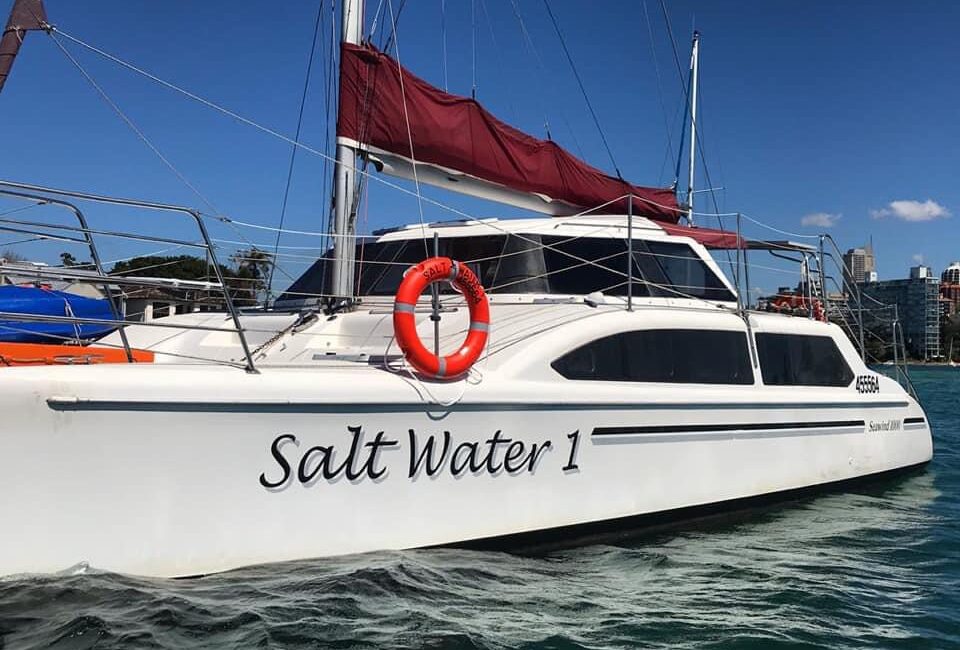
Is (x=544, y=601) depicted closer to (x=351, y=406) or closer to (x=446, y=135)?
(x=351, y=406)

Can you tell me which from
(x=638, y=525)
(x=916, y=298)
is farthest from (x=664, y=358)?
(x=916, y=298)

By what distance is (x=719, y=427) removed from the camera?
6293mm

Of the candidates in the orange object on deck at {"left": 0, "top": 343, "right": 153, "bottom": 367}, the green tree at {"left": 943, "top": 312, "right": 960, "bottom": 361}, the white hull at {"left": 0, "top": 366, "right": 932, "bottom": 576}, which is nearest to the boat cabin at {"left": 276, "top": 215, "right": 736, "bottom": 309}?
the white hull at {"left": 0, "top": 366, "right": 932, "bottom": 576}

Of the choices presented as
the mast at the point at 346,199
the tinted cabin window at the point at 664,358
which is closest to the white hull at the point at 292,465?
the tinted cabin window at the point at 664,358

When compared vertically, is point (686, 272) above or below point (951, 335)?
below

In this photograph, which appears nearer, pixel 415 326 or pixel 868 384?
pixel 415 326

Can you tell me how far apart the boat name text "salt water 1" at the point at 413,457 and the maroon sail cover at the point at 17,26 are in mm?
2639

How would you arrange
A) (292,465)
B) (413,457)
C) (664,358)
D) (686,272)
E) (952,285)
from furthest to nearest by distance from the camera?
(952,285)
(686,272)
(664,358)
(413,457)
(292,465)

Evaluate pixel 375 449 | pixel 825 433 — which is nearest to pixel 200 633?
pixel 375 449

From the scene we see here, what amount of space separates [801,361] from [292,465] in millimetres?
5230

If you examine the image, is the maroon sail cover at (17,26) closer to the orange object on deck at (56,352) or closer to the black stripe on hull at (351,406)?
the orange object on deck at (56,352)

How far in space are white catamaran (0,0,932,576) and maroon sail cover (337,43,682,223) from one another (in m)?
0.02

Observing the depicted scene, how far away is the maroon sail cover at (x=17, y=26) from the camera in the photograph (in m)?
4.39

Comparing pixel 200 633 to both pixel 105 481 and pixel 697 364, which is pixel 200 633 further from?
pixel 697 364
